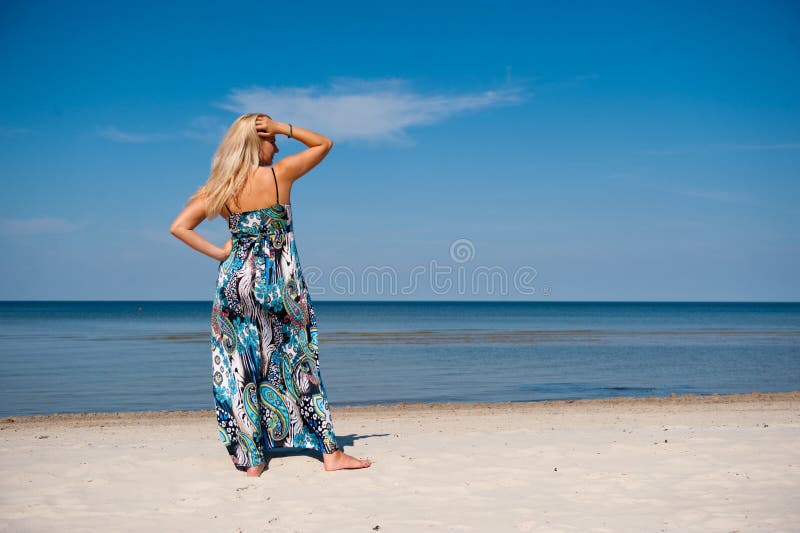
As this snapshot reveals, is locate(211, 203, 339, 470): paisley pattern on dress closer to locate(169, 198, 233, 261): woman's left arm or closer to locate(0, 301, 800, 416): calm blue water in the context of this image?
locate(169, 198, 233, 261): woman's left arm

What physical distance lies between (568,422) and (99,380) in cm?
1179

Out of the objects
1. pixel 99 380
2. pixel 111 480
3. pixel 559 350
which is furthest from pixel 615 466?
pixel 559 350

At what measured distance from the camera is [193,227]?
15.9ft

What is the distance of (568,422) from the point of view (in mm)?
9109

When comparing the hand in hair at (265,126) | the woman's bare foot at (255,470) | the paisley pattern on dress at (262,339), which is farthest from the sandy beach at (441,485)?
the hand in hair at (265,126)

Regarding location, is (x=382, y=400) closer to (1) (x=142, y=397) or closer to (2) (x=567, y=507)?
(1) (x=142, y=397)

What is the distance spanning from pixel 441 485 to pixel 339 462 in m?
0.77

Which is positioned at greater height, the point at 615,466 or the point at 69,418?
the point at 615,466

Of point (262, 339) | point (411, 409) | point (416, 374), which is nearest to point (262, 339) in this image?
point (262, 339)

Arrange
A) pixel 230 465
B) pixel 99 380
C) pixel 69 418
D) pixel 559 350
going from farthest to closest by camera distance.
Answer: pixel 559 350 → pixel 99 380 → pixel 69 418 → pixel 230 465

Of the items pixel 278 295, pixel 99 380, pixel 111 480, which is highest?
pixel 278 295

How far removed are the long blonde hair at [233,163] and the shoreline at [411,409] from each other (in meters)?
6.43

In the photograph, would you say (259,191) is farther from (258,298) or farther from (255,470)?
(255,470)

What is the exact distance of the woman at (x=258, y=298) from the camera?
4.86 meters
